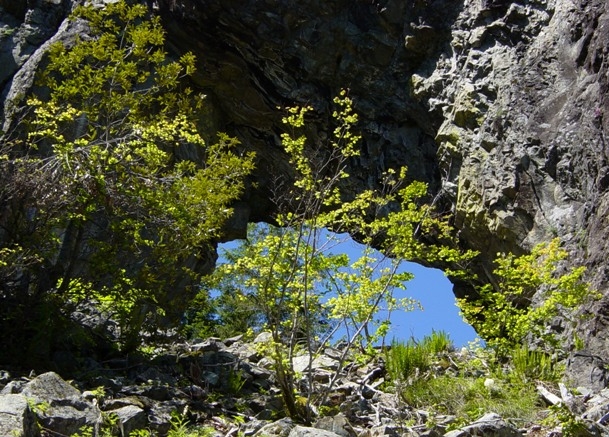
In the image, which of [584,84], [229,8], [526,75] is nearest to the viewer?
[584,84]

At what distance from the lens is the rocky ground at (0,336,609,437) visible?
15.2ft

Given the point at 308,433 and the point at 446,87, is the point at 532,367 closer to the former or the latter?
the point at 308,433

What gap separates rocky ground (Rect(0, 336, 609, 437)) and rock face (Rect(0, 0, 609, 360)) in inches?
122

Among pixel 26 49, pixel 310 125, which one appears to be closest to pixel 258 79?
pixel 310 125

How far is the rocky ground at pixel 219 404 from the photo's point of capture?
15.2 feet

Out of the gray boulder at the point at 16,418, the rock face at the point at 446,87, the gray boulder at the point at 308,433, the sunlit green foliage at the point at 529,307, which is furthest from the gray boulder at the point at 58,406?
the rock face at the point at 446,87

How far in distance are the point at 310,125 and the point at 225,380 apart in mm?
7398

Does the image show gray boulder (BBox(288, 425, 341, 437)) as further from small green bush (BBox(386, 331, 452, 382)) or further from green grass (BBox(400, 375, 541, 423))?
small green bush (BBox(386, 331, 452, 382))

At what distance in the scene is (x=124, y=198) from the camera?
634 cm

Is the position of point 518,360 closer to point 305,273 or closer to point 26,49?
point 305,273

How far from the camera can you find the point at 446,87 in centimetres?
1189

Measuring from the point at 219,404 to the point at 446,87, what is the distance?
755 centimetres

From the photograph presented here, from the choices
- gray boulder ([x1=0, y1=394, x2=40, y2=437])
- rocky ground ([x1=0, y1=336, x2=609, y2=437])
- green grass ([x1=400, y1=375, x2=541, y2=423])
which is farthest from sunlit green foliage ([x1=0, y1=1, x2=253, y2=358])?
green grass ([x1=400, y1=375, x2=541, y2=423])

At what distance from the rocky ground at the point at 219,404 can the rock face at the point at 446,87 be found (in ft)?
10.2
